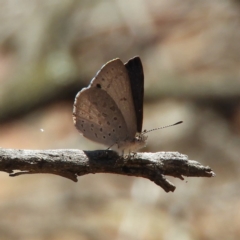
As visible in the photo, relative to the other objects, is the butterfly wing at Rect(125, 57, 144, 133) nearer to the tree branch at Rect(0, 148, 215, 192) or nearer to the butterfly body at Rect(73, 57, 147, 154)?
the butterfly body at Rect(73, 57, 147, 154)

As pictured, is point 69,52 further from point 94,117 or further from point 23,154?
point 23,154

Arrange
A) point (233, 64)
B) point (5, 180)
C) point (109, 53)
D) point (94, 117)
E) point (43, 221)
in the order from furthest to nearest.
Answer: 1. point (109, 53)
2. point (233, 64)
3. point (5, 180)
4. point (43, 221)
5. point (94, 117)

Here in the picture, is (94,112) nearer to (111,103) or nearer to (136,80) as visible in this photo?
(111,103)

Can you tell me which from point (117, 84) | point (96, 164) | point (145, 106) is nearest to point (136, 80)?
point (117, 84)

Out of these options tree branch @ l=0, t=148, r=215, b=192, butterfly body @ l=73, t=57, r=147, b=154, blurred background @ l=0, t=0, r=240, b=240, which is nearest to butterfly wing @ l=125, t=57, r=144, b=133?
butterfly body @ l=73, t=57, r=147, b=154

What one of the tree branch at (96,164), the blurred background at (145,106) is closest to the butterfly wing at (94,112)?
the tree branch at (96,164)

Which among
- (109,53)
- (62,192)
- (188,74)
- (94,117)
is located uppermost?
(109,53)

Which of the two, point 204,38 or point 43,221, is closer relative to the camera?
point 43,221

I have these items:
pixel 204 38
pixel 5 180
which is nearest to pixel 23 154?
pixel 5 180
